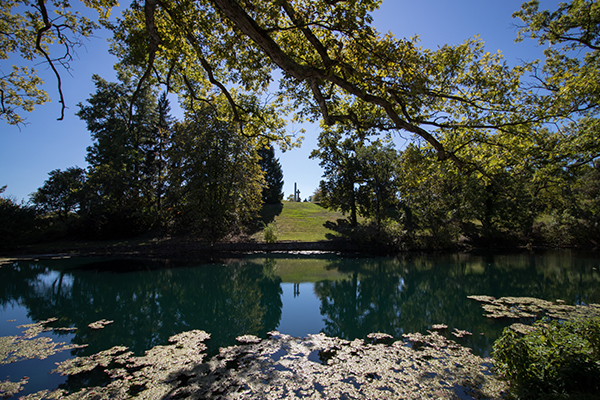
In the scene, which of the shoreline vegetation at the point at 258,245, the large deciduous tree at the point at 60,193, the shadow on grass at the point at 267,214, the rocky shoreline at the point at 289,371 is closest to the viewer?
the rocky shoreline at the point at 289,371

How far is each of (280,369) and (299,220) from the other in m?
26.2

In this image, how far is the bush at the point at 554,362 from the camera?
3016 millimetres

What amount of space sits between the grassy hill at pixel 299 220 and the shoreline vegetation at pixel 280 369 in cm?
1821

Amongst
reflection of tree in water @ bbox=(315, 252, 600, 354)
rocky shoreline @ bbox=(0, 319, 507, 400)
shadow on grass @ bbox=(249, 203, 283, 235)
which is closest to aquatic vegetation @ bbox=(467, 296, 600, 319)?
reflection of tree in water @ bbox=(315, 252, 600, 354)

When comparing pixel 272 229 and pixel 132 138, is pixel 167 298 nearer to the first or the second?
pixel 272 229

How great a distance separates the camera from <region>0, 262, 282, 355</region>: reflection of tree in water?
21.0 feet

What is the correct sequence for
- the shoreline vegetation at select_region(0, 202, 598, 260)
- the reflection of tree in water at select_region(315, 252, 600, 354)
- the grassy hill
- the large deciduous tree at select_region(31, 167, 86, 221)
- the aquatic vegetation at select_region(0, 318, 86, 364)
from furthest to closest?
the grassy hill → the large deciduous tree at select_region(31, 167, 86, 221) → the shoreline vegetation at select_region(0, 202, 598, 260) → the reflection of tree in water at select_region(315, 252, 600, 354) → the aquatic vegetation at select_region(0, 318, 86, 364)

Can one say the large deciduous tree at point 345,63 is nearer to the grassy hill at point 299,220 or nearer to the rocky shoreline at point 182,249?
the rocky shoreline at point 182,249

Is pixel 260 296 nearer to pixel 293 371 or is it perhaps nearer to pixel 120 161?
pixel 293 371

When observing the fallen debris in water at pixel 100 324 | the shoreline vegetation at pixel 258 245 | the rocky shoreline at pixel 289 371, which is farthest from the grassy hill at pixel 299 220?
the rocky shoreline at pixel 289 371

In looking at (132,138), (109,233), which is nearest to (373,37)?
(109,233)

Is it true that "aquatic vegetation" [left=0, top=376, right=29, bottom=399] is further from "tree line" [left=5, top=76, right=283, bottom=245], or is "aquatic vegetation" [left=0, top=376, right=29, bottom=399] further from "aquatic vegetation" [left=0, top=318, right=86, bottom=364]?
"tree line" [left=5, top=76, right=283, bottom=245]

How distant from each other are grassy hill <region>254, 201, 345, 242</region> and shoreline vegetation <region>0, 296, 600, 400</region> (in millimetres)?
18213

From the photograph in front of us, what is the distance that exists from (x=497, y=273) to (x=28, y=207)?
1232 inches
